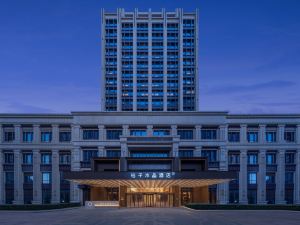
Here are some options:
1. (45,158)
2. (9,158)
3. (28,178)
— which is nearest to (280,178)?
(45,158)

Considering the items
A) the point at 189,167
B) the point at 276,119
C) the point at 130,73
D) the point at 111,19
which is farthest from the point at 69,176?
the point at 111,19

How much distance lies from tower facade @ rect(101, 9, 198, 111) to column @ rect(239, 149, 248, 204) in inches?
1795

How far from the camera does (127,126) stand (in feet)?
228

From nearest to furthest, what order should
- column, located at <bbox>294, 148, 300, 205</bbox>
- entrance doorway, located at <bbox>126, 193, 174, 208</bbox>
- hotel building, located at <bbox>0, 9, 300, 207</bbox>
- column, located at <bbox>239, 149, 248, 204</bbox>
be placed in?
entrance doorway, located at <bbox>126, 193, 174, 208</bbox>
hotel building, located at <bbox>0, 9, 300, 207</bbox>
column, located at <bbox>239, 149, 248, 204</bbox>
column, located at <bbox>294, 148, 300, 205</bbox>

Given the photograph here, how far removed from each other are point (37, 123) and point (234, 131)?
3949cm

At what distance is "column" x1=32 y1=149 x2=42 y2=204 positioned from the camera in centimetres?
6994

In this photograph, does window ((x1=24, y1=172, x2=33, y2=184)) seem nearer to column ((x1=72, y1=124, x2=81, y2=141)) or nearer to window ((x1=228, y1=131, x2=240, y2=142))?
column ((x1=72, y1=124, x2=81, y2=141))

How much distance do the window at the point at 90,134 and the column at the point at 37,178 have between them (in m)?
10.3

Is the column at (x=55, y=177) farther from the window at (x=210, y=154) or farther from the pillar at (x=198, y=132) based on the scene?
the window at (x=210, y=154)

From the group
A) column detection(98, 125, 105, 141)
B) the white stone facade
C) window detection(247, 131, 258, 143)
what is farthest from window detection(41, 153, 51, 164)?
window detection(247, 131, 258, 143)

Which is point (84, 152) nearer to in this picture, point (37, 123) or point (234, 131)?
point (37, 123)

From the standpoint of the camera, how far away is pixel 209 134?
7006 centimetres

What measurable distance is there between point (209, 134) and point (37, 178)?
35.0 metres

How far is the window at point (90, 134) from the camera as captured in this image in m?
69.9
